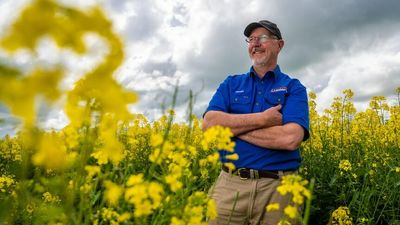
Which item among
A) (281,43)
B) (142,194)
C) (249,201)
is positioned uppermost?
(281,43)

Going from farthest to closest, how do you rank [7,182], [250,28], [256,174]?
1. [7,182]
2. [250,28]
3. [256,174]

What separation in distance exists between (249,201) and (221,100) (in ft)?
2.84

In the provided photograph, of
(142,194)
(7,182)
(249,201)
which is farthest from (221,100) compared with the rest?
(142,194)

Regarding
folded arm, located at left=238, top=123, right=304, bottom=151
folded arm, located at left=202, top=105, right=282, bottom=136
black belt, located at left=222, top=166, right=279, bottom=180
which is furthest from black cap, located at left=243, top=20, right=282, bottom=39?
black belt, located at left=222, top=166, right=279, bottom=180

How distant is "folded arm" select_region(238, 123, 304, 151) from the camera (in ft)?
11.4

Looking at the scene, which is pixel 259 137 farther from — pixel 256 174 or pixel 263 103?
pixel 263 103

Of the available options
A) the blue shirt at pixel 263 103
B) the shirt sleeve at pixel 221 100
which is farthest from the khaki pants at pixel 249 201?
the shirt sleeve at pixel 221 100

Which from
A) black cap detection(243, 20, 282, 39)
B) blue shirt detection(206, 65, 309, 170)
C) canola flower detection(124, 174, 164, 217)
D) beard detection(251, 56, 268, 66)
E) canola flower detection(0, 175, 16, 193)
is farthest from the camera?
canola flower detection(0, 175, 16, 193)

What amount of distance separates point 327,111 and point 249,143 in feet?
13.5

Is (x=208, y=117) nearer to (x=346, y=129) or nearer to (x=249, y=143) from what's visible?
(x=249, y=143)

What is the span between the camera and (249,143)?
3.62 metres

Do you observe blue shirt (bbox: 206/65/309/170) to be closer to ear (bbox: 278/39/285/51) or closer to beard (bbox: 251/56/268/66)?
beard (bbox: 251/56/268/66)

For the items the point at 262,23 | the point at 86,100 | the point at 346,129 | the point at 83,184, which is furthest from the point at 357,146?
the point at 86,100

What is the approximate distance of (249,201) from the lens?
362 cm
